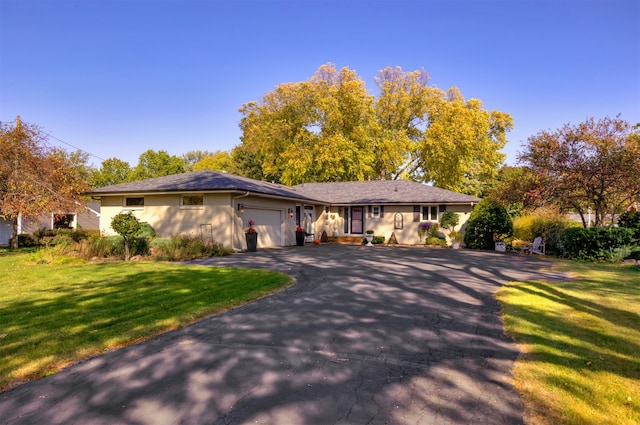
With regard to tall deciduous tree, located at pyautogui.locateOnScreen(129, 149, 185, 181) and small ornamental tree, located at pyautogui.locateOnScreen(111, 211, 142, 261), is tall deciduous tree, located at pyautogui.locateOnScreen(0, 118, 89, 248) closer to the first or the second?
small ornamental tree, located at pyautogui.locateOnScreen(111, 211, 142, 261)

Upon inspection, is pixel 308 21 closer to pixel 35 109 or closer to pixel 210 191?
pixel 210 191

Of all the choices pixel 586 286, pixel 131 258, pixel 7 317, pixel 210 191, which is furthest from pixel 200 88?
pixel 586 286

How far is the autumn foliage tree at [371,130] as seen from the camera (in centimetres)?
3422

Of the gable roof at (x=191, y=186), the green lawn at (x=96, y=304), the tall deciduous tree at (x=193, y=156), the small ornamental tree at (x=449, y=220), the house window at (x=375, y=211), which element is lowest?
the green lawn at (x=96, y=304)

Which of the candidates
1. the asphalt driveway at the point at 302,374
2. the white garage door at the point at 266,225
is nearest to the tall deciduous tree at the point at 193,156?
the white garage door at the point at 266,225

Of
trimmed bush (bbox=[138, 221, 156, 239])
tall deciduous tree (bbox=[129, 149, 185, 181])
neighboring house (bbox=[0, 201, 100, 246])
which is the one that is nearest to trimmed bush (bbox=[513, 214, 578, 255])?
trimmed bush (bbox=[138, 221, 156, 239])

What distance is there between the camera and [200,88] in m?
21.2

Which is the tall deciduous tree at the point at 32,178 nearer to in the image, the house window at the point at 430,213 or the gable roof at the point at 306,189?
the gable roof at the point at 306,189

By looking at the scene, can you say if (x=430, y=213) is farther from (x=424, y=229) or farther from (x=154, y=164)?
(x=154, y=164)

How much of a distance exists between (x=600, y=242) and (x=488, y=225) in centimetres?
679

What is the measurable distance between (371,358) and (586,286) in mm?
7238

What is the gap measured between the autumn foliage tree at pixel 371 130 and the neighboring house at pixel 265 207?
6.88 m

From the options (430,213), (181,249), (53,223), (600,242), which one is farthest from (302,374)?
(53,223)

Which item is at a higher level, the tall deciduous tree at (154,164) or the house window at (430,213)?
the tall deciduous tree at (154,164)
